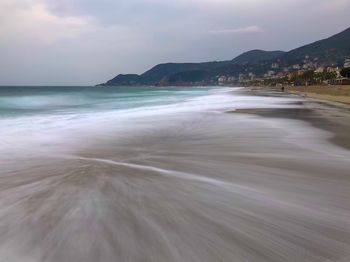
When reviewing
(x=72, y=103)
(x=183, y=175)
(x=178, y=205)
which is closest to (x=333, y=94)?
(x=72, y=103)

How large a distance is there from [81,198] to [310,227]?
3337 millimetres

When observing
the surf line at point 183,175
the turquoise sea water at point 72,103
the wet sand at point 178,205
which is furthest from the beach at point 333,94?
the surf line at point 183,175

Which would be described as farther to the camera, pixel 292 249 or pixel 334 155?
pixel 334 155

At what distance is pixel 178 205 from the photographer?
18.4 ft

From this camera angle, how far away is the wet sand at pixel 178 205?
13.3 ft

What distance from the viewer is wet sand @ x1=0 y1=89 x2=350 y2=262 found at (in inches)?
160

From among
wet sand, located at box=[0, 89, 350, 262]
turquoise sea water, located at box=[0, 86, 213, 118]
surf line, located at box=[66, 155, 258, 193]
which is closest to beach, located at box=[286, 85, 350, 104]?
turquoise sea water, located at box=[0, 86, 213, 118]

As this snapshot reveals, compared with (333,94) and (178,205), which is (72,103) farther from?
(178,205)

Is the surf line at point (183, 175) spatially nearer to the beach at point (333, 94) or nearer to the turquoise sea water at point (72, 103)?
the turquoise sea water at point (72, 103)

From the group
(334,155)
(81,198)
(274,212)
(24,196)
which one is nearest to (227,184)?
(274,212)

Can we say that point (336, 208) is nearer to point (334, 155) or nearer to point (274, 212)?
point (274, 212)

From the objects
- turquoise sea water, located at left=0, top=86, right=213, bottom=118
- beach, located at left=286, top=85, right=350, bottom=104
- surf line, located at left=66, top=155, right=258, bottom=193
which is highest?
surf line, located at left=66, top=155, right=258, bottom=193

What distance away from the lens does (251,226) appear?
187 inches

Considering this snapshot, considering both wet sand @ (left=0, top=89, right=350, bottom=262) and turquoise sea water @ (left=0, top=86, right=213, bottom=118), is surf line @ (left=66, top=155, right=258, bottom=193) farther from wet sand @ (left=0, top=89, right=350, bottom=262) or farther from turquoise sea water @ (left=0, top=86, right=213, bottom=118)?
turquoise sea water @ (left=0, top=86, right=213, bottom=118)
